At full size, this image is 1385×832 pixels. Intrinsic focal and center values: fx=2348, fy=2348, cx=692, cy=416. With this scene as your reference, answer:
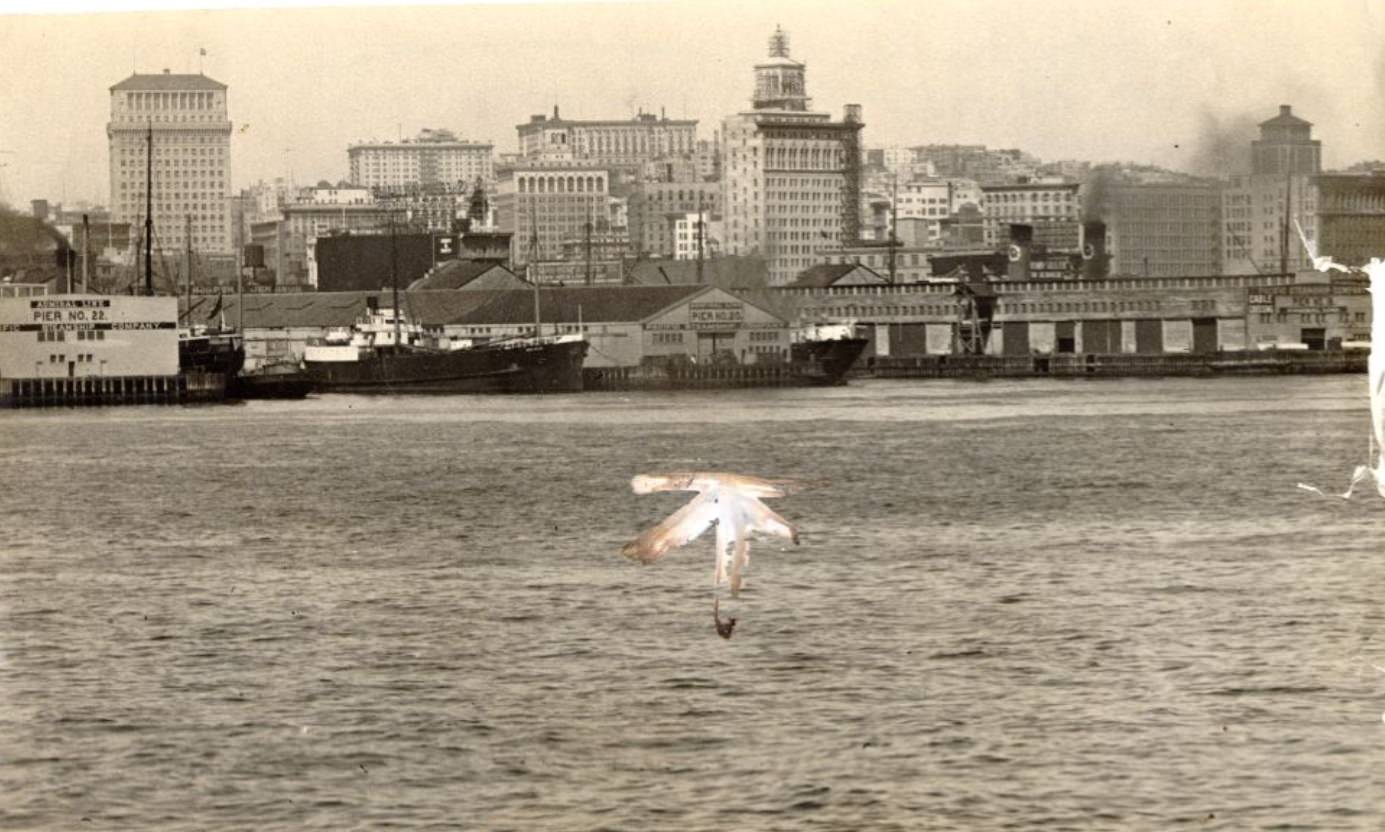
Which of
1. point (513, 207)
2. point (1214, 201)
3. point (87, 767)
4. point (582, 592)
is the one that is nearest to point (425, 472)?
point (513, 207)

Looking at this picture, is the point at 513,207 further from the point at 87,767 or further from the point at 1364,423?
the point at 87,767

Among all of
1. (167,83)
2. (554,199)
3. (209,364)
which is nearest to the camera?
(167,83)

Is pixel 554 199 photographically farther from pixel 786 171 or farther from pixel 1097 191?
pixel 1097 191

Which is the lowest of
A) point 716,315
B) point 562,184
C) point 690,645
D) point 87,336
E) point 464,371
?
point 690,645

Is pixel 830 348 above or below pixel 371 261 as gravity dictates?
below

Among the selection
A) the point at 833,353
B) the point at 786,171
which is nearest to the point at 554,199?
the point at 786,171

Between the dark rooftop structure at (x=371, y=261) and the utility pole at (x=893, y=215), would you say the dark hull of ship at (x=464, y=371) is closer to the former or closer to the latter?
the dark rooftop structure at (x=371, y=261)

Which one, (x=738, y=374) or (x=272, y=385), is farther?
(x=272, y=385)

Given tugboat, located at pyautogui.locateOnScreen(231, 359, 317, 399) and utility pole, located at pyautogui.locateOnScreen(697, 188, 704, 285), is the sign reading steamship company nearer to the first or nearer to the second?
tugboat, located at pyautogui.locateOnScreen(231, 359, 317, 399)
